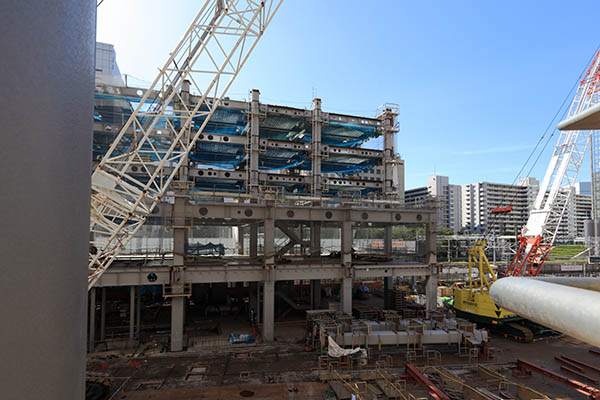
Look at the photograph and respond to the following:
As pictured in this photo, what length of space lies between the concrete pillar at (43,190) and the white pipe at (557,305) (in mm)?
3568

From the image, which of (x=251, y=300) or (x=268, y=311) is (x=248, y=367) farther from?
(x=251, y=300)

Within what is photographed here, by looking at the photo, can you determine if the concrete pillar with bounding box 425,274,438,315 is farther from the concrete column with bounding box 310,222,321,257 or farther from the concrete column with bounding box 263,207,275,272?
the concrete column with bounding box 263,207,275,272

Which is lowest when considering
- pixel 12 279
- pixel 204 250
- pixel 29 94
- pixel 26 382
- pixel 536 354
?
pixel 536 354

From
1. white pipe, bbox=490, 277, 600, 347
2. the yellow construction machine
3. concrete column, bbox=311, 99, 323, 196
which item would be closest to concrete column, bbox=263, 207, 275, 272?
concrete column, bbox=311, 99, 323, 196

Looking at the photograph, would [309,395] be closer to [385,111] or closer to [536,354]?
[536,354]

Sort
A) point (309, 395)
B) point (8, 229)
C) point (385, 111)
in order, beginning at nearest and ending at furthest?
point (8, 229)
point (309, 395)
point (385, 111)

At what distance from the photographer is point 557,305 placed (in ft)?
9.73

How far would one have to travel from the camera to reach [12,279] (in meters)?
1.41

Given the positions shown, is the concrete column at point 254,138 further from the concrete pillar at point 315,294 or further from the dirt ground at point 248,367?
the dirt ground at point 248,367

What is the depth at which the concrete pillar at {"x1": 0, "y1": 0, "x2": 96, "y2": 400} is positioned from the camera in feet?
4.54

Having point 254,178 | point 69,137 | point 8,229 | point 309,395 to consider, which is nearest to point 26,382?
point 8,229

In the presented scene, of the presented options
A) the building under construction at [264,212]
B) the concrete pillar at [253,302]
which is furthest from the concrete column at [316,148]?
the concrete pillar at [253,302]

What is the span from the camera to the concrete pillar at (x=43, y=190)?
4.54ft

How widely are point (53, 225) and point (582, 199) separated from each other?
6951 inches
